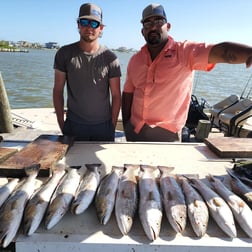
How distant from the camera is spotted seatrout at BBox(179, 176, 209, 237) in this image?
1.47 meters

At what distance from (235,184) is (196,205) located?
41cm

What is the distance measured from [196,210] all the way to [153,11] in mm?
2069

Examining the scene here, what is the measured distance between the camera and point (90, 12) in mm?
2812

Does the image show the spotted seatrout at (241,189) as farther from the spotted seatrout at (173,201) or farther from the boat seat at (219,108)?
the boat seat at (219,108)

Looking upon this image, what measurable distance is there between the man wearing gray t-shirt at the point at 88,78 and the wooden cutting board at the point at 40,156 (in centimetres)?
47

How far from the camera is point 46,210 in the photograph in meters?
1.57

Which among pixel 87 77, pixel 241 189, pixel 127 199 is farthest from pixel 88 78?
pixel 241 189

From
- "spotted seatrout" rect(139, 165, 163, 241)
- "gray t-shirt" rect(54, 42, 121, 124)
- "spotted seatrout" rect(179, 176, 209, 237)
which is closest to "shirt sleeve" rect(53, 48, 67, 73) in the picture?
"gray t-shirt" rect(54, 42, 121, 124)

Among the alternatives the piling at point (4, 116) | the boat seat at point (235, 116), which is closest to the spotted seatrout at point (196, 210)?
the piling at point (4, 116)

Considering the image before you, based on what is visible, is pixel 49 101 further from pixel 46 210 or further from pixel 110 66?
pixel 46 210

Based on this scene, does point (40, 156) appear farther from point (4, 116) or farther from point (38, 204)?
point (4, 116)

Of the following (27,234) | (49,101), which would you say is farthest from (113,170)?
(49,101)

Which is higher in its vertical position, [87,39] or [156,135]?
[87,39]

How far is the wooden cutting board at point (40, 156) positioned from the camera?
6.38 feet
